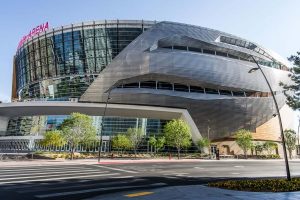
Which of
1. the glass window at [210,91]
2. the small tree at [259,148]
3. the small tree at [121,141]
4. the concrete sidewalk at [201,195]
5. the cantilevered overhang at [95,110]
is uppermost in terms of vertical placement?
the glass window at [210,91]

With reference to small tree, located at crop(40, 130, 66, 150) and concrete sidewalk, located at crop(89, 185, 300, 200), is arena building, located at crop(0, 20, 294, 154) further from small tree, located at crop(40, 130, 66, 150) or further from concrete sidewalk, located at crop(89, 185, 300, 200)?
concrete sidewalk, located at crop(89, 185, 300, 200)

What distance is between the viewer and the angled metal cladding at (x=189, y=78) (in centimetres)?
7650

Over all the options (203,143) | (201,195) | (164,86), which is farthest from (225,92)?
(201,195)

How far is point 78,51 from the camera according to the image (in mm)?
80125

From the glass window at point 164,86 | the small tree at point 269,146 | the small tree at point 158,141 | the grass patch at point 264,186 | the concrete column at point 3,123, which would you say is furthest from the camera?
the small tree at point 269,146

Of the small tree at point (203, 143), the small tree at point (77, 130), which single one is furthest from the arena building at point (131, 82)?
the small tree at point (77, 130)

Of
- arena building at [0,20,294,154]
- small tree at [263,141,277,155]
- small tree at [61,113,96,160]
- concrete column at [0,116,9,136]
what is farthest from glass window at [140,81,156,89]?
concrete column at [0,116,9,136]

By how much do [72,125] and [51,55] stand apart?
3186 cm

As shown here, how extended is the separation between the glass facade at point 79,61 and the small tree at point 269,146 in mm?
29859

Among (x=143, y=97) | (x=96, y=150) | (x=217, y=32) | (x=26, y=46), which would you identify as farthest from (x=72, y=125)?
(x=217, y=32)

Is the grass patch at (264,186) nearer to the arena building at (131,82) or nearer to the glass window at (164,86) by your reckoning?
the arena building at (131,82)

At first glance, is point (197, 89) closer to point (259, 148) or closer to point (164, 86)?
point (164, 86)

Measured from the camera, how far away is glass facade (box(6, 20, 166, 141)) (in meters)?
78.2

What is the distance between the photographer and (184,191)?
16188 mm
